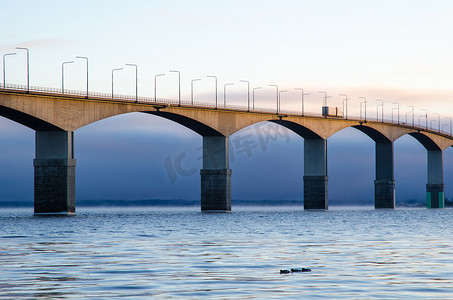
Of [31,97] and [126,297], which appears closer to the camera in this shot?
[126,297]

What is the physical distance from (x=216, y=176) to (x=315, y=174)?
824 inches

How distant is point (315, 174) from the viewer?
104 meters

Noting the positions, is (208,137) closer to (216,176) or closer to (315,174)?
(216,176)

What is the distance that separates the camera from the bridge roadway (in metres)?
67.6

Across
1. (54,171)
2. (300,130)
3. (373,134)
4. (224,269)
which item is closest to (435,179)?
(373,134)

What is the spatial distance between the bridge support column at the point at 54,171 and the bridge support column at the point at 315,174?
1713 inches

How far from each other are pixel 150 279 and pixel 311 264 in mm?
5601

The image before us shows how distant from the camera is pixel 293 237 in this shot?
3544 centimetres

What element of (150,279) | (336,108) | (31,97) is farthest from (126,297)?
(336,108)

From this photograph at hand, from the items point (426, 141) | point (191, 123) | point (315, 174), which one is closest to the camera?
point (191, 123)

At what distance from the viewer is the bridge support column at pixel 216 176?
87.2 m

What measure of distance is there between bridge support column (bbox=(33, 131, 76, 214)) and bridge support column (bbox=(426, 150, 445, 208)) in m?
86.3

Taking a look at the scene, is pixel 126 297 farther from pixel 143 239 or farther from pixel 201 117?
pixel 201 117

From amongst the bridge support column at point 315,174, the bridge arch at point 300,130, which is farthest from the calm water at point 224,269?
the bridge support column at point 315,174
